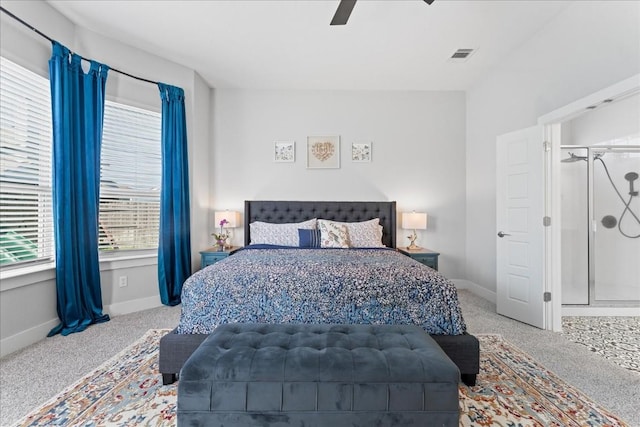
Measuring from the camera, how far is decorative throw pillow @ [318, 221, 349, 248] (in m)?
3.76

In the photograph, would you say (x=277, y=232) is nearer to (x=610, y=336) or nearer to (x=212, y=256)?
(x=212, y=256)

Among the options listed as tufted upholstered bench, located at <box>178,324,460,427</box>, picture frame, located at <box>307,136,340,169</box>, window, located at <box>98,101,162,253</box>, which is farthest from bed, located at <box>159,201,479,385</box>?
picture frame, located at <box>307,136,340,169</box>

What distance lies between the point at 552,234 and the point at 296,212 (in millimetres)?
3001

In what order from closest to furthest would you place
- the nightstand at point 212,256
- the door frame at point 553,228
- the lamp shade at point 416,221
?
1. the door frame at point 553,228
2. the nightstand at point 212,256
3. the lamp shade at point 416,221

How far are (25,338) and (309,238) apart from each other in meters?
2.80

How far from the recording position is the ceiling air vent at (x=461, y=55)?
3477mm

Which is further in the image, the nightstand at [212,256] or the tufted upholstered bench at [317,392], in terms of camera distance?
the nightstand at [212,256]

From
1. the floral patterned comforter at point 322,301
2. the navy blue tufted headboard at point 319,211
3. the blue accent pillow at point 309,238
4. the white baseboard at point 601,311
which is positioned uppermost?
the navy blue tufted headboard at point 319,211

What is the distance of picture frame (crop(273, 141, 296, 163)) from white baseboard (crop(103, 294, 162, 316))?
7.99 ft

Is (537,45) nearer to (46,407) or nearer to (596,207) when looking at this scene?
(596,207)

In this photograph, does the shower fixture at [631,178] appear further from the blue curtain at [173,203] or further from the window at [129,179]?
the window at [129,179]

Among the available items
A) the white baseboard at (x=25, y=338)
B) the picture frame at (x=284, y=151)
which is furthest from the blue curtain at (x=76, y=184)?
the picture frame at (x=284, y=151)

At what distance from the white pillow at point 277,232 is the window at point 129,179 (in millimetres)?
1234

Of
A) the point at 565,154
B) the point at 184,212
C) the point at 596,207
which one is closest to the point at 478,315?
the point at 596,207
